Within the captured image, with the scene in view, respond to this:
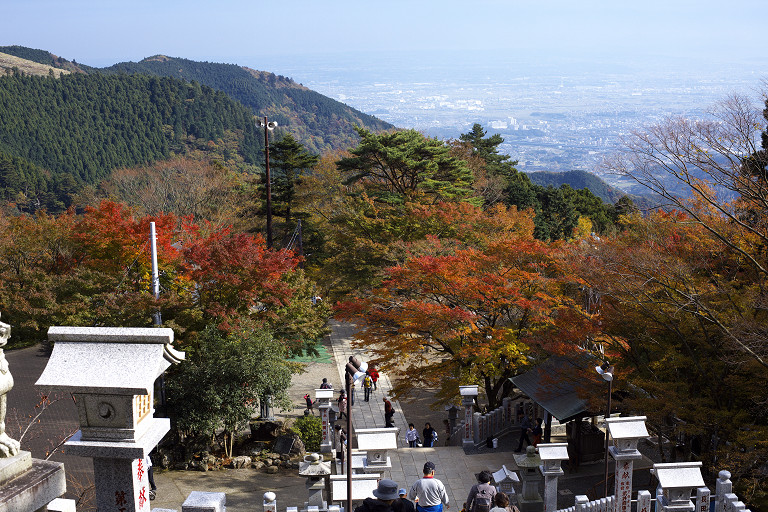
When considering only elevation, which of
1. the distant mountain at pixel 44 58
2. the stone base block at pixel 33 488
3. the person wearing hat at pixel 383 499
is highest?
the distant mountain at pixel 44 58

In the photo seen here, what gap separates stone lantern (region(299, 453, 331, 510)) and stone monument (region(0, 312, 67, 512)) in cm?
715

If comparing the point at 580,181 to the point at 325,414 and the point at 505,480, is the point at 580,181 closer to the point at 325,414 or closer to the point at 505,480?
the point at 325,414

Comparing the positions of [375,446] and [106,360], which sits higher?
[106,360]

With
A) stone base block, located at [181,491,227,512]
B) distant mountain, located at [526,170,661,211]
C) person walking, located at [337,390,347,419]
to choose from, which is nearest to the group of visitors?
stone base block, located at [181,491,227,512]

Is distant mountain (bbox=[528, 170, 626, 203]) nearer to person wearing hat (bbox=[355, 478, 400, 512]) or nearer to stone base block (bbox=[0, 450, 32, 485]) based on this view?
person wearing hat (bbox=[355, 478, 400, 512])

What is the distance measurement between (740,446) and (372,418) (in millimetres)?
11477

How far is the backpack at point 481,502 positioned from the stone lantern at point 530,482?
12.4ft

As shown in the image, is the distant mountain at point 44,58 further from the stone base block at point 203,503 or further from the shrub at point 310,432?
the stone base block at point 203,503

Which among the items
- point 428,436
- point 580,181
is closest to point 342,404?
point 428,436

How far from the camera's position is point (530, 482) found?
13.0 metres

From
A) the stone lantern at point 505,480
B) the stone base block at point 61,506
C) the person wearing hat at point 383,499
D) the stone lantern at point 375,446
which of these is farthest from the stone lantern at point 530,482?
the stone base block at point 61,506

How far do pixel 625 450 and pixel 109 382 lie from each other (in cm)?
878

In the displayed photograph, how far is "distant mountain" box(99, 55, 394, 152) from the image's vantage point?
144 meters

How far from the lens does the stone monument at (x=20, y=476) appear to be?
4949 mm
